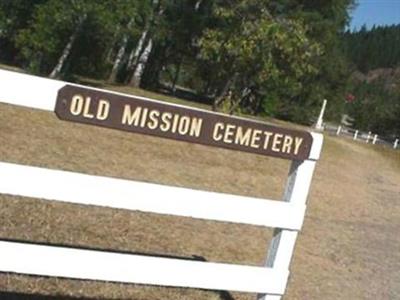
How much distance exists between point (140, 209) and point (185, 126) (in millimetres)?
618

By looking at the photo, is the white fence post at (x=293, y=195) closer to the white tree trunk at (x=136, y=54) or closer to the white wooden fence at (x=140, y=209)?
the white wooden fence at (x=140, y=209)

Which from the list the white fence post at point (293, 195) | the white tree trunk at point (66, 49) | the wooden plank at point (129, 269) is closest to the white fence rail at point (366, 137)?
the white tree trunk at point (66, 49)

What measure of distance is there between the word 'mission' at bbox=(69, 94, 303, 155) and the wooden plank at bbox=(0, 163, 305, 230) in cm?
39

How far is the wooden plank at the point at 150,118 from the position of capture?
4238mm

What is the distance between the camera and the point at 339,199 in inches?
626

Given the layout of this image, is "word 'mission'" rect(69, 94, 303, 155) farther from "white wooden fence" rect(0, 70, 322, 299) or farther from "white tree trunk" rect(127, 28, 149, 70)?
"white tree trunk" rect(127, 28, 149, 70)

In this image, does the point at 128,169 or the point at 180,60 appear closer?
the point at 128,169

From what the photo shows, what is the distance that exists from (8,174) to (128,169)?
856 centimetres

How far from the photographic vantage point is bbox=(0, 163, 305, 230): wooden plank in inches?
171

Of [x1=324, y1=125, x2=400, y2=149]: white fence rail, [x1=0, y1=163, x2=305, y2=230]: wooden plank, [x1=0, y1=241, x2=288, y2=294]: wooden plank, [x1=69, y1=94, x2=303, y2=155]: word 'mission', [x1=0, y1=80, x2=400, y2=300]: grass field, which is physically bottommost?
[x1=324, y1=125, x2=400, y2=149]: white fence rail

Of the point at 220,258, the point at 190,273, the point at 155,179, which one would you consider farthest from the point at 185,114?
the point at 155,179

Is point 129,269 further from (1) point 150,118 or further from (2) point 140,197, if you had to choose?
(1) point 150,118

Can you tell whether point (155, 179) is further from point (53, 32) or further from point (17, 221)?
point (53, 32)

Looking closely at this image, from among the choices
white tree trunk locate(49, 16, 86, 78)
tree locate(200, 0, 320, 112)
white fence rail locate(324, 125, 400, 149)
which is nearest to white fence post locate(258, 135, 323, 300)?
tree locate(200, 0, 320, 112)
